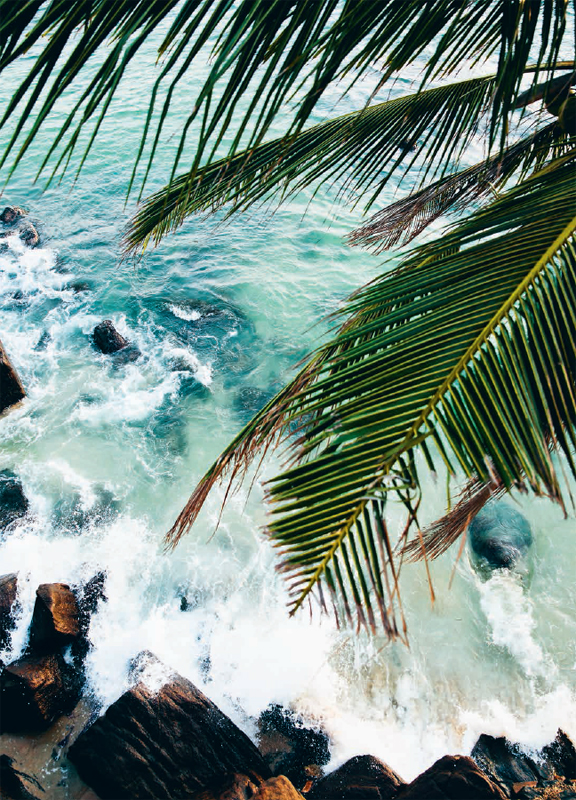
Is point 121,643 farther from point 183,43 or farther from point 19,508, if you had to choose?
point 183,43

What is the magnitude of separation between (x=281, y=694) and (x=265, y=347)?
6.21 meters

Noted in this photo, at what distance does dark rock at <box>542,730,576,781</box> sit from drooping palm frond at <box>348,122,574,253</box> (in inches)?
202

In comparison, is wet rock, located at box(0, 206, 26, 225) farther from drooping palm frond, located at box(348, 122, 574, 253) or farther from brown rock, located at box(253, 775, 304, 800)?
brown rock, located at box(253, 775, 304, 800)

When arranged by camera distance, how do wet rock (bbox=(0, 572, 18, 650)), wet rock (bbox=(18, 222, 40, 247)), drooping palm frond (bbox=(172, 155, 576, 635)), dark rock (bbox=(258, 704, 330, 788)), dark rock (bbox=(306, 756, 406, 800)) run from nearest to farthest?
drooping palm frond (bbox=(172, 155, 576, 635)) → dark rock (bbox=(306, 756, 406, 800)) → dark rock (bbox=(258, 704, 330, 788)) → wet rock (bbox=(0, 572, 18, 650)) → wet rock (bbox=(18, 222, 40, 247))

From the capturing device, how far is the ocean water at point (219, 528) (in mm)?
5500

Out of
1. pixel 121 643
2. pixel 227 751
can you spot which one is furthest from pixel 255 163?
pixel 121 643

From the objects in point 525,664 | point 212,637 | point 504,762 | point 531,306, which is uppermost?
point 531,306

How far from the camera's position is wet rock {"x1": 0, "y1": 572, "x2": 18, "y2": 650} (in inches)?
222

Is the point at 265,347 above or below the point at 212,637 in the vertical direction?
above

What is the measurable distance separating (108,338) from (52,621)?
5720 millimetres

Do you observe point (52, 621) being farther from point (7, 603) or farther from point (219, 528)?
point (219, 528)

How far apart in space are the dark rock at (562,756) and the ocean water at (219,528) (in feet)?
0.37

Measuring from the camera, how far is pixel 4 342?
32.9ft

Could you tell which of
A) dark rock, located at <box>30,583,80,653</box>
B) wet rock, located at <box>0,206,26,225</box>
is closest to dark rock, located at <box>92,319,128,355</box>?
dark rock, located at <box>30,583,80,653</box>
